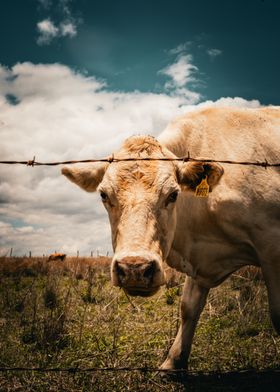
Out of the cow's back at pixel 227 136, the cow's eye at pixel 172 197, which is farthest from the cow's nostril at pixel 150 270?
the cow's back at pixel 227 136

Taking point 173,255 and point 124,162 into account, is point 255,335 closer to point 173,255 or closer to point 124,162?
point 173,255

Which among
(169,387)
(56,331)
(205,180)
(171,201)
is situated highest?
(205,180)

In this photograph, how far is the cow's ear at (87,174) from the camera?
13.5 ft

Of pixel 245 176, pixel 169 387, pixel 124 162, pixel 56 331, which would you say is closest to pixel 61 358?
pixel 56 331

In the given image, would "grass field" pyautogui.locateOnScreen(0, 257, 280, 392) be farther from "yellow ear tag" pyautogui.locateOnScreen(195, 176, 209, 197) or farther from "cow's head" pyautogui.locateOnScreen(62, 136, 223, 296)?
"yellow ear tag" pyautogui.locateOnScreen(195, 176, 209, 197)

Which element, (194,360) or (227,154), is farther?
(194,360)

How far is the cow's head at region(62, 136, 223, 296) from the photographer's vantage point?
8.91 ft

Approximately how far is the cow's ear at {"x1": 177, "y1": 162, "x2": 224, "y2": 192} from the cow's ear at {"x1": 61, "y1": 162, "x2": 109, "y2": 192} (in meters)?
0.83

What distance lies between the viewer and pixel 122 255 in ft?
8.95

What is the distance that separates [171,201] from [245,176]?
1168mm

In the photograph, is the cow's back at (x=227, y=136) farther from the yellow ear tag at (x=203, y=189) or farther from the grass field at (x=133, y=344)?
the grass field at (x=133, y=344)

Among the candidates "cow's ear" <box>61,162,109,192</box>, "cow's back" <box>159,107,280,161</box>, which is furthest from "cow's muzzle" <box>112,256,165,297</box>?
"cow's back" <box>159,107,280,161</box>

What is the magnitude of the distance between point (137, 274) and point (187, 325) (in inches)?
103

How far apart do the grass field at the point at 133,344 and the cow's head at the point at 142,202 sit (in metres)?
1.14
